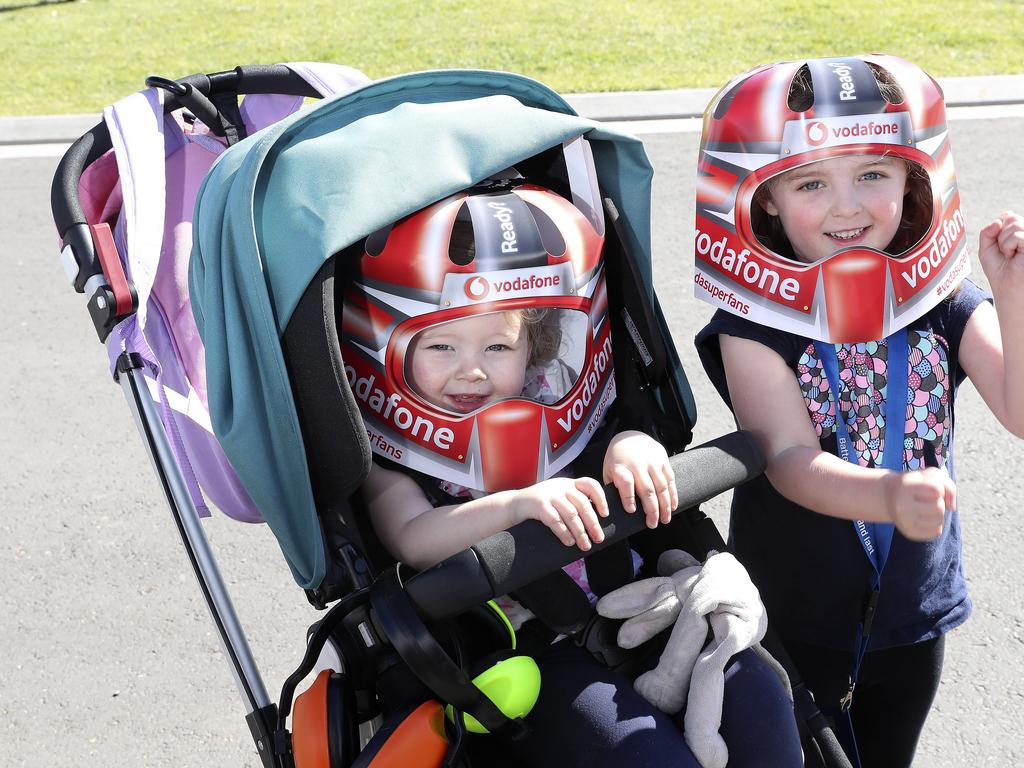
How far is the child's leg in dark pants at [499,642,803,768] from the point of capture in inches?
66.7

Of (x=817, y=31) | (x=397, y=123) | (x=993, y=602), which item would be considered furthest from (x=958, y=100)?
(x=397, y=123)

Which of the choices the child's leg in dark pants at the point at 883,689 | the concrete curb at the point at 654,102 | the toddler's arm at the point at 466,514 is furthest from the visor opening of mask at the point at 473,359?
the concrete curb at the point at 654,102

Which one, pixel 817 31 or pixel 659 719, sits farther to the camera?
pixel 817 31

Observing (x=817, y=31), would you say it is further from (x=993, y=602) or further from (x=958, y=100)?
(x=993, y=602)

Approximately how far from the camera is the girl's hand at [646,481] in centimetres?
177

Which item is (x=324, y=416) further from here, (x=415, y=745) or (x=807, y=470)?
(x=807, y=470)

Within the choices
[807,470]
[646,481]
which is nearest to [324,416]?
[646,481]

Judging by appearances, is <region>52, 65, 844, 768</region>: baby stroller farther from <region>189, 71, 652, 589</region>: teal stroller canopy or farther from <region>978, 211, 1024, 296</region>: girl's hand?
<region>978, 211, 1024, 296</region>: girl's hand

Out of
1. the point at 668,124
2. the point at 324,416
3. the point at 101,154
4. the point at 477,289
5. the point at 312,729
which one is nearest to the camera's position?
the point at 312,729

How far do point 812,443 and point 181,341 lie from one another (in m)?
1.34

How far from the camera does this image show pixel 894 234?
80.6 inches

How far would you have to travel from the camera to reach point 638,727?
1.71 meters

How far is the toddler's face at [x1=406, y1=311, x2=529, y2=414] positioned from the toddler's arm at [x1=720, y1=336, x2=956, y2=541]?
40 centimetres

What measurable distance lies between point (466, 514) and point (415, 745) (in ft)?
1.27
